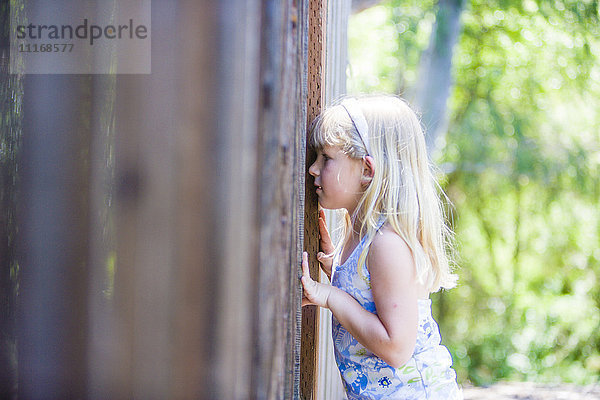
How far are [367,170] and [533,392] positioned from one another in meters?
3.97

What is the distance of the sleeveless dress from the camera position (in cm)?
150

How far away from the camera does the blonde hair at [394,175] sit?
1.49 metres

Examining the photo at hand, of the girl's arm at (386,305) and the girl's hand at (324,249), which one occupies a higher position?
the girl's hand at (324,249)

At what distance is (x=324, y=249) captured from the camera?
1730 mm

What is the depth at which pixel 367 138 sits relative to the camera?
1521 millimetres

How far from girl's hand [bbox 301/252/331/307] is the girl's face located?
8.0 inches

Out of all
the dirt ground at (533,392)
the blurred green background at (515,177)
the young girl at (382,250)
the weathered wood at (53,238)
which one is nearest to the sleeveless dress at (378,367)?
the young girl at (382,250)

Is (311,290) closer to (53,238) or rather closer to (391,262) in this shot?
(391,262)

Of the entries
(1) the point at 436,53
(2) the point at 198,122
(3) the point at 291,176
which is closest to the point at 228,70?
(2) the point at 198,122

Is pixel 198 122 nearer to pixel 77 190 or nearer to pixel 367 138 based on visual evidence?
pixel 77 190

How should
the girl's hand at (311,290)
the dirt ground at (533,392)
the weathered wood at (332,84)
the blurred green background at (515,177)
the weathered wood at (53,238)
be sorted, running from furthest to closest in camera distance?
the blurred green background at (515,177), the dirt ground at (533,392), the weathered wood at (332,84), the girl's hand at (311,290), the weathered wood at (53,238)

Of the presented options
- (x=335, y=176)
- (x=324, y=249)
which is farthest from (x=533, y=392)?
(x=335, y=176)

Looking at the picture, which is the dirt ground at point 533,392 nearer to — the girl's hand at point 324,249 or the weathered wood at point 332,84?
the weathered wood at point 332,84

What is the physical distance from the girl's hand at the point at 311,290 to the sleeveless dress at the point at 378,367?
0.13 metres
